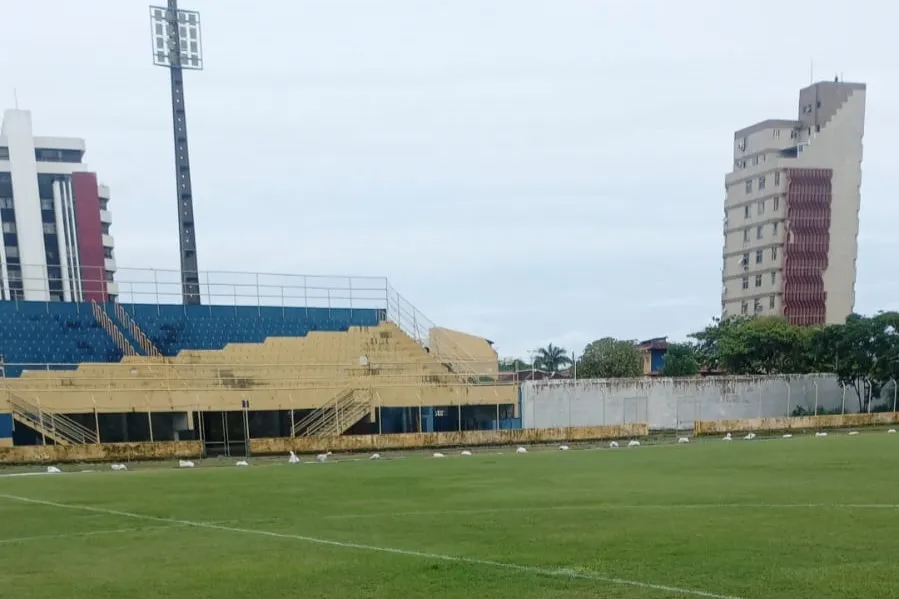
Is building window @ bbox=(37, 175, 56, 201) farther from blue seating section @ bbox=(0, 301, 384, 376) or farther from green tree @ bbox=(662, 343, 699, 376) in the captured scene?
green tree @ bbox=(662, 343, 699, 376)

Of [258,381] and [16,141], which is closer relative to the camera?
[258,381]

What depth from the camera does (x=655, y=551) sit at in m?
8.04

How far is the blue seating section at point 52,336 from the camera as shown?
3497cm

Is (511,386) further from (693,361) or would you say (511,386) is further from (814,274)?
(814,274)

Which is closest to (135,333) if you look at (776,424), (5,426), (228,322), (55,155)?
(228,322)

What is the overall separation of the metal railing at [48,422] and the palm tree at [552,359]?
54.3 m

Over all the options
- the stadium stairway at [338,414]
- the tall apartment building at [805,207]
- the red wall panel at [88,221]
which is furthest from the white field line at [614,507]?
the tall apartment building at [805,207]

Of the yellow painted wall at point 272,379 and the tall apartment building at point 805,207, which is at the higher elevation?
the tall apartment building at point 805,207

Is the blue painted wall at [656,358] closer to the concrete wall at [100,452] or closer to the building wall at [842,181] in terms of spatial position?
the building wall at [842,181]

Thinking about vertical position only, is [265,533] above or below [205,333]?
below

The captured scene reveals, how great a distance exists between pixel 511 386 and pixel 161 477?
2209 centimetres

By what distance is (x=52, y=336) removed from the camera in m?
36.1

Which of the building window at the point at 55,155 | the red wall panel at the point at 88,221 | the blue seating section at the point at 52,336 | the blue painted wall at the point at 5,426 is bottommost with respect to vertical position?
the blue painted wall at the point at 5,426

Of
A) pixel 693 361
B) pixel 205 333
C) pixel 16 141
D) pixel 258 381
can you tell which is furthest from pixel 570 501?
pixel 16 141
